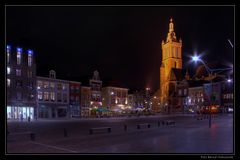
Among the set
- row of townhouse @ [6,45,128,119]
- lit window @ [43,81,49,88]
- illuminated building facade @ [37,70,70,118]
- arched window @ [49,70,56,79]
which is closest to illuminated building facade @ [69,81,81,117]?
row of townhouse @ [6,45,128,119]

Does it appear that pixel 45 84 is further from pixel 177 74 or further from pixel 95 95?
pixel 177 74

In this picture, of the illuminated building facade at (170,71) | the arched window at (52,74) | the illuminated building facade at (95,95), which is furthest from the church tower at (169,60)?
the arched window at (52,74)

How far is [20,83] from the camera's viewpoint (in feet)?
245

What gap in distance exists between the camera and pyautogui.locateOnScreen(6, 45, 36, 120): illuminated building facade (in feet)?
236

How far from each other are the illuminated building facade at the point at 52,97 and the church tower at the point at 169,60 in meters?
70.7

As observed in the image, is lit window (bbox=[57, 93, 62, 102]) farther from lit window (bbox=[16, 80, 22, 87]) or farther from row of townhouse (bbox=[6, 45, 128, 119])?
lit window (bbox=[16, 80, 22, 87])

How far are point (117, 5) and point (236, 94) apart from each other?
633cm

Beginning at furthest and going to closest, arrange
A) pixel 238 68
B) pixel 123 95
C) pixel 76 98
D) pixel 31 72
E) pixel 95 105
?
pixel 123 95 → pixel 95 105 → pixel 76 98 → pixel 31 72 → pixel 238 68

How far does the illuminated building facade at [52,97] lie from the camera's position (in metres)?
81.4

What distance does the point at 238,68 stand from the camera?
13578 millimetres

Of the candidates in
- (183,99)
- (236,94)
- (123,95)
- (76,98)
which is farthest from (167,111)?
(236,94)

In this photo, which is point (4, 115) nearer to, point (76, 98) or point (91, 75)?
point (76, 98)

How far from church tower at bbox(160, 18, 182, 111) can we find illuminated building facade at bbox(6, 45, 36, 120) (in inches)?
3315

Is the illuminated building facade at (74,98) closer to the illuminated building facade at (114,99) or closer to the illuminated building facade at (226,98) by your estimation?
the illuminated building facade at (114,99)
